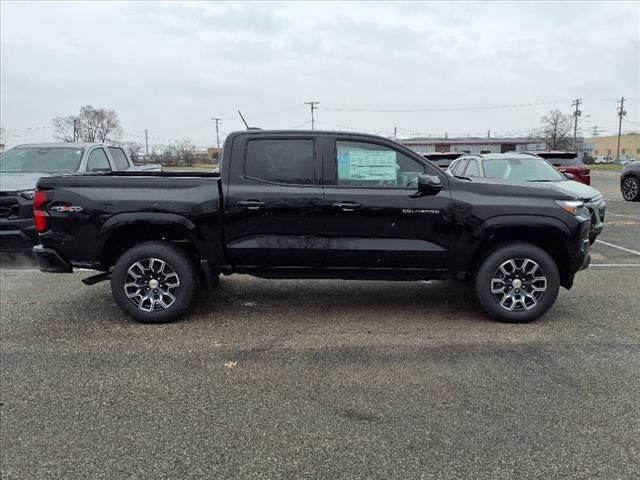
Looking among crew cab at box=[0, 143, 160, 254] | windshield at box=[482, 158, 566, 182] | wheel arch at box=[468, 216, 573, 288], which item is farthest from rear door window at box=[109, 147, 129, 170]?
wheel arch at box=[468, 216, 573, 288]

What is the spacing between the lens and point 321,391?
12.2 ft

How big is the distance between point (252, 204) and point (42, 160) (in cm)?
609

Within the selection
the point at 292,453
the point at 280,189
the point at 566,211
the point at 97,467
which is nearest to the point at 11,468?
the point at 97,467

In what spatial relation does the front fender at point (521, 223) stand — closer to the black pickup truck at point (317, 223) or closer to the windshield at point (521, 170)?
the black pickup truck at point (317, 223)

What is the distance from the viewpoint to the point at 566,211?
5016 mm

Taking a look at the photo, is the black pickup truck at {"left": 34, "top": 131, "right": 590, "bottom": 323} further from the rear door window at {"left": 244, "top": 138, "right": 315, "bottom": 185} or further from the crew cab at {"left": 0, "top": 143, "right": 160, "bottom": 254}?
the crew cab at {"left": 0, "top": 143, "right": 160, "bottom": 254}

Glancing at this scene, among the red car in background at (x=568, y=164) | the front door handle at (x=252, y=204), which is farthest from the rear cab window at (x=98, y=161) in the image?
Answer: the red car in background at (x=568, y=164)

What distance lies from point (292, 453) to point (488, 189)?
3207 mm

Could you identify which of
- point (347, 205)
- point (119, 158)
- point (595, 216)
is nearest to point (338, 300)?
point (347, 205)

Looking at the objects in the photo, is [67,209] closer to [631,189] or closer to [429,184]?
[429,184]

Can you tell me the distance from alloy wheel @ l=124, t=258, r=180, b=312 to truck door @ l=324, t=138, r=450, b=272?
1.57 meters

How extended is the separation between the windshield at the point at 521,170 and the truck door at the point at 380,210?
5.06 metres

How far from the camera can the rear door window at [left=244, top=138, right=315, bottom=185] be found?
511cm

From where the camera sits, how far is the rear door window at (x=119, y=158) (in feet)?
33.9
